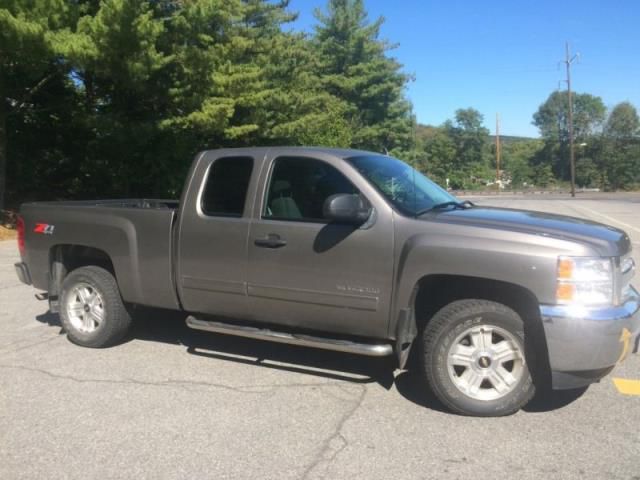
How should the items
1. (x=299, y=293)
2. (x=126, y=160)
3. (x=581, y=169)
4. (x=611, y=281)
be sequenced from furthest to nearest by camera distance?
1. (x=581, y=169)
2. (x=126, y=160)
3. (x=299, y=293)
4. (x=611, y=281)

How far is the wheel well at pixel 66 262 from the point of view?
5797 mm

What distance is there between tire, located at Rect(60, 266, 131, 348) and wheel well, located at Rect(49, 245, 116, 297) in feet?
0.40

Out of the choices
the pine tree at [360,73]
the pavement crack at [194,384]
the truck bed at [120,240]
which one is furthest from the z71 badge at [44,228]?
the pine tree at [360,73]

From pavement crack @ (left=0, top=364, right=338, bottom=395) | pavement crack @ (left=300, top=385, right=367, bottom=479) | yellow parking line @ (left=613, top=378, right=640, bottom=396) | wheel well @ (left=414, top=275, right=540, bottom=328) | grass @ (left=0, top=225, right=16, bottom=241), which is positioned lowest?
yellow parking line @ (left=613, top=378, right=640, bottom=396)

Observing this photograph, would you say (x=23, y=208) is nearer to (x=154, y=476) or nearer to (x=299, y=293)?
(x=299, y=293)

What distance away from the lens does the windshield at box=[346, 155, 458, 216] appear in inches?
177

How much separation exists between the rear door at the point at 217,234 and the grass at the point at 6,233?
12462mm

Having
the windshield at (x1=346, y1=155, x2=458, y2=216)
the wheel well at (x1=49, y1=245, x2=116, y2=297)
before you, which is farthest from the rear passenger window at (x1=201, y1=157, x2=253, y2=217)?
the wheel well at (x1=49, y1=245, x2=116, y2=297)

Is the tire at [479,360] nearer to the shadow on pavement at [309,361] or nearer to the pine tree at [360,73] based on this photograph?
the shadow on pavement at [309,361]

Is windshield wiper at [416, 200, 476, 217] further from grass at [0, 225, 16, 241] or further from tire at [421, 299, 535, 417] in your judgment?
grass at [0, 225, 16, 241]

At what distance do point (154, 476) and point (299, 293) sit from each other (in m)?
1.66

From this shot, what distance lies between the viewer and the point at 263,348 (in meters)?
5.57

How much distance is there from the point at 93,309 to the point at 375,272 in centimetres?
287

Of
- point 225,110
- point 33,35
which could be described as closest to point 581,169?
point 225,110
